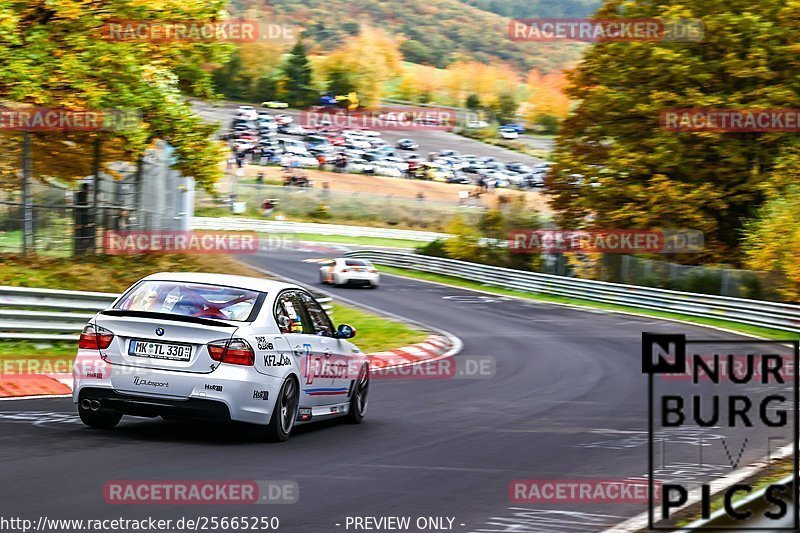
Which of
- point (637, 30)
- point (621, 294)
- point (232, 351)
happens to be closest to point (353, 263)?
point (621, 294)

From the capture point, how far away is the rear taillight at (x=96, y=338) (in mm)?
9836

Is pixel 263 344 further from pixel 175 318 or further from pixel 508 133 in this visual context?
pixel 508 133

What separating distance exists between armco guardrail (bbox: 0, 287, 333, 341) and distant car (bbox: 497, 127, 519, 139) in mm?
106981

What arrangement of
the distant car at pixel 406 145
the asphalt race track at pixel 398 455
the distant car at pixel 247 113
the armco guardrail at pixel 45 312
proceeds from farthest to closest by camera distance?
the distant car at pixel 406 145
the distant car at pixel 247 113
the armco guardrail at pixel 45 312
the asphalt race track at pixel 398 455

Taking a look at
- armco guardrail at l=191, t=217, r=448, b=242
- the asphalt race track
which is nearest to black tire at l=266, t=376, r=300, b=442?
the asphalt race track

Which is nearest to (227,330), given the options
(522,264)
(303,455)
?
(303,455)

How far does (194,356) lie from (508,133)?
11524 cm

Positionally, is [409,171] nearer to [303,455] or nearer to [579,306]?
[579,306]

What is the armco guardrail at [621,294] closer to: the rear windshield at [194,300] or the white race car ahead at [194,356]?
the white race car ahead at [194,356]

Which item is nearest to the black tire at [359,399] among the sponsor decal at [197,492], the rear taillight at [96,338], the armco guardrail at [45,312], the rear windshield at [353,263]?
the rear taillight at [96,338]

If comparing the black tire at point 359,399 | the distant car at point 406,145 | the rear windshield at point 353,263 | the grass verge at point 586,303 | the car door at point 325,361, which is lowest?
the grass verge at point 586,303

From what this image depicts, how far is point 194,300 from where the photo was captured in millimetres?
10234

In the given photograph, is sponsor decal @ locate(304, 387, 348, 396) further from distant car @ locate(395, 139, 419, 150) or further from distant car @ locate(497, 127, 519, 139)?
distant car @ locate(497, 127, 519, 139)

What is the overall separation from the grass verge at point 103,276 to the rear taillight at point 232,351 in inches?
276
